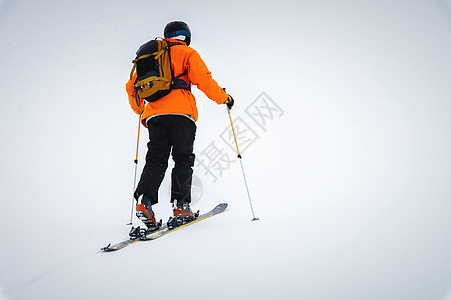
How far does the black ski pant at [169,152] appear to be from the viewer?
229 centimetres

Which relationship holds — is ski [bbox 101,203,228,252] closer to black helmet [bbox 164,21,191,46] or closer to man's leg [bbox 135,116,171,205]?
man's leg [bbox 135,116,171,205]

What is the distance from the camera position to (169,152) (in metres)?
2.48

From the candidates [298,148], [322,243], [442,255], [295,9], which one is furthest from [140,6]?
[442,255]

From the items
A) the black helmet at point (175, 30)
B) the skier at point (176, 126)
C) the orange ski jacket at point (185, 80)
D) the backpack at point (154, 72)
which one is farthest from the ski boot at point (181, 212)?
the black helmet at point (175, 30)

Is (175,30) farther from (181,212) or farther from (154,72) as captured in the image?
(181,212)

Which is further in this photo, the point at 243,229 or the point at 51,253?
the point at 243,229

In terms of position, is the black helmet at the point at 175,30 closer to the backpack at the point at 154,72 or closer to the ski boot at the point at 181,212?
the backpack at the point at 154,72

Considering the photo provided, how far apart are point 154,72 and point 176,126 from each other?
44 cm

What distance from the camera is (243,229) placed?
220 cm

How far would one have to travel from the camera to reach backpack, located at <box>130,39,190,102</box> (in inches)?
87.6

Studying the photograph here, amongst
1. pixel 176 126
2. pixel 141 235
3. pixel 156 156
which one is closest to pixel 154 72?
pixel 176 126

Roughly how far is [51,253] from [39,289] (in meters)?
Result: 0.54

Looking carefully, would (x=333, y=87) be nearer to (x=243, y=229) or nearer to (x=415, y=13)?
(x=415, y=13)

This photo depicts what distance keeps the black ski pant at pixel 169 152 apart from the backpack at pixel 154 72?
211mm
